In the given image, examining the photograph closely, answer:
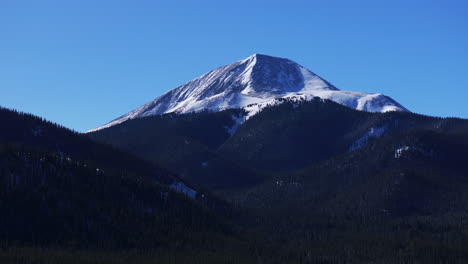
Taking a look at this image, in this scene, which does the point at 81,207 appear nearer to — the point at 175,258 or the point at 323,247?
the point at 175,258

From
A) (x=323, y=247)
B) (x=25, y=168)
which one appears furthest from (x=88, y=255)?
(x=323, y=247)

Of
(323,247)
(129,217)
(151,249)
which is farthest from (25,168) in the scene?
(323,247)

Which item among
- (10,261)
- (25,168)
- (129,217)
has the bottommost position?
(10,261)

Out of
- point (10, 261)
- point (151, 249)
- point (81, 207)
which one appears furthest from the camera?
point (81, 207)

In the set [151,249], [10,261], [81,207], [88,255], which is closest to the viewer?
[10,261]

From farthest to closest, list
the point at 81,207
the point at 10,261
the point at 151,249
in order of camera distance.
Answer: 1. the point at 81,207
2. the point at 151,249
3. the point at 10,261

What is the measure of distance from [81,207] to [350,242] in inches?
2757

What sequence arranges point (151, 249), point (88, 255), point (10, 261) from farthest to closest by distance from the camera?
point (151, 249)
point (88, 255)
point (10, 261)

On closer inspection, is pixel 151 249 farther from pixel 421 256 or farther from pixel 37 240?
pixel 421 256

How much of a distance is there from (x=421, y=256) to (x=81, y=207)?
3361 inches

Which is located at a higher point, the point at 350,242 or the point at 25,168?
the point at 25,168

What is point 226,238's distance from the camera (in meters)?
196

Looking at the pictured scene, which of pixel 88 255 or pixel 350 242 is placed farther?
pixel 350 242

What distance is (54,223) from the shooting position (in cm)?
17388
